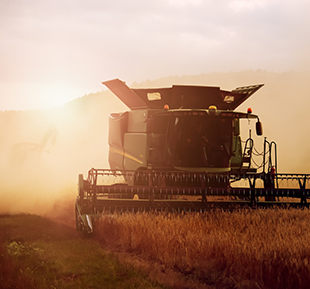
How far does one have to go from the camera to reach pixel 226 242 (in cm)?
715

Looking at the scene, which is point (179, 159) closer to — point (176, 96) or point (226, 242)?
point (176, 96)

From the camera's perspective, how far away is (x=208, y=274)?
6.55 m

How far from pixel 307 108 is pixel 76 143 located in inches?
1265

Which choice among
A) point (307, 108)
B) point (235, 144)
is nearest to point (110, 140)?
point (235, 144)

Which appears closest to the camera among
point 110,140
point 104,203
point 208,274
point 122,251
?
point 208,274

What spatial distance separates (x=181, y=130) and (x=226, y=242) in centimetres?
472

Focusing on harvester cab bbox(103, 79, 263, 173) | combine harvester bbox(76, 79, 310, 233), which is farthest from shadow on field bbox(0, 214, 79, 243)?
harvester cab bbox(103, 79, 263, 173)

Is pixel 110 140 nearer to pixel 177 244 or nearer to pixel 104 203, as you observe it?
pixel 104 203

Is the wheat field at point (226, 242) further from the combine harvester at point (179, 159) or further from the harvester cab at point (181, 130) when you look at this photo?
the harvester cab at point (181, 130)

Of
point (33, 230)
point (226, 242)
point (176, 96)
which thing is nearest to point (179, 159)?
point (176, 96)

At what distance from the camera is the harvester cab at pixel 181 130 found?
1133 centimetres

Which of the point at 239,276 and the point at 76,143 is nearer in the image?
the point at 239,276

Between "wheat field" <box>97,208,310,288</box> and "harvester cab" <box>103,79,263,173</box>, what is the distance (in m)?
1.82

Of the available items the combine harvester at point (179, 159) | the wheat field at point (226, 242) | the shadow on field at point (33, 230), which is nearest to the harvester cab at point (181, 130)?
the combine harvester at point (179, 159)
